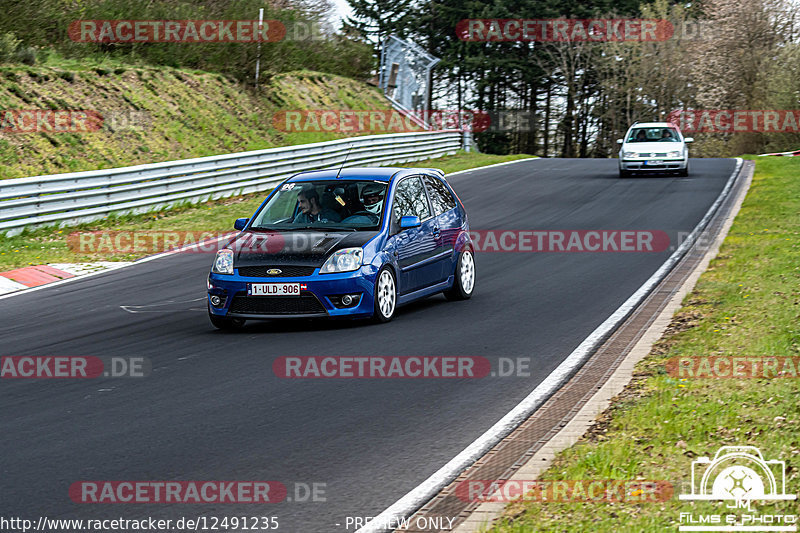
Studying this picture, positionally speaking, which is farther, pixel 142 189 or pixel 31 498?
pixel 142 189

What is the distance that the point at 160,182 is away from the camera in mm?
20484

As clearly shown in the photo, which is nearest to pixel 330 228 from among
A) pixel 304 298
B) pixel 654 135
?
pixel 304 298

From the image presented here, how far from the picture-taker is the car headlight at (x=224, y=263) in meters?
10.1

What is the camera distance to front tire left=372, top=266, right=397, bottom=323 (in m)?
10.2

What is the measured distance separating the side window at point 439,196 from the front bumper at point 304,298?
221 centimetres

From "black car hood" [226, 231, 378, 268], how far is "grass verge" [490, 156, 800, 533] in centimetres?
334

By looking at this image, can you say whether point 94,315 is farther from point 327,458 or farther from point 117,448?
point 327,458

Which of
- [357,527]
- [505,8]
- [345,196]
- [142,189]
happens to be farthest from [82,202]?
[505,8]

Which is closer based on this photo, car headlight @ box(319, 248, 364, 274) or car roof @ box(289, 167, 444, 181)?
car headlight @ box(319, 248, 364, 274)

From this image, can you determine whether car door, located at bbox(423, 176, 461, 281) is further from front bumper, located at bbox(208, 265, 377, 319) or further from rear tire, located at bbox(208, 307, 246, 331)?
rear tire, located at bbox(208, 307, 246, 331)

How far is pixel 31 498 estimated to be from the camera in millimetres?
5156

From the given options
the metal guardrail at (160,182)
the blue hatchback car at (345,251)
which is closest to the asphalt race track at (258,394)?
the blue hatchback car at (345,251)

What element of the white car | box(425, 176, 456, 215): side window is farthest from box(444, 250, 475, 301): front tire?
the white car

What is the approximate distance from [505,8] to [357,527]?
5847 centimetres
